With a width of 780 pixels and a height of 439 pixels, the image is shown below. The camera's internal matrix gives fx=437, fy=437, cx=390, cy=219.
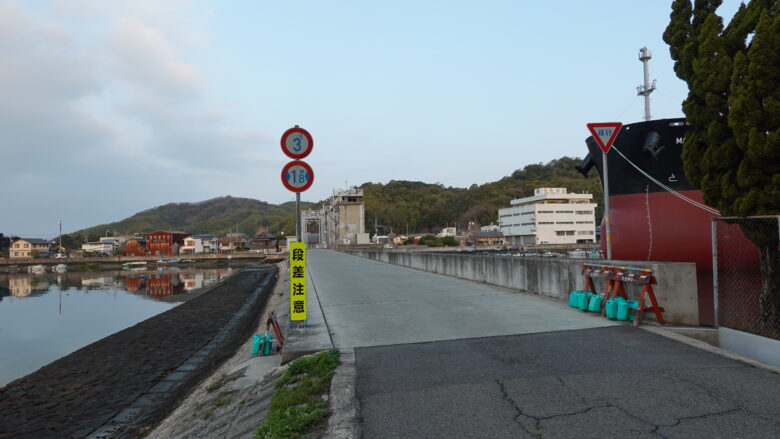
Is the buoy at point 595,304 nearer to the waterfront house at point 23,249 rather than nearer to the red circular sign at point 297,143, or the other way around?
the red circular sign at point 297,143

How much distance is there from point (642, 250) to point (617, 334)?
7.73 meters

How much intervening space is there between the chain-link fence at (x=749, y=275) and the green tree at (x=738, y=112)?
2cm

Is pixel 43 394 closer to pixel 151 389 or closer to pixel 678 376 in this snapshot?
pixel 151 389

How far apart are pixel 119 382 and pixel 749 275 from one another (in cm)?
1544

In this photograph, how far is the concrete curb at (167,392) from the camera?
7.94m

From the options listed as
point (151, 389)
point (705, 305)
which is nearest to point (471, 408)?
point (705, 305)

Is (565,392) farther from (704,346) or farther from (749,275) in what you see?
(749,275)

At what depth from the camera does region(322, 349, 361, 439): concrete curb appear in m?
3.22

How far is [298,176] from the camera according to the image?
715 cm

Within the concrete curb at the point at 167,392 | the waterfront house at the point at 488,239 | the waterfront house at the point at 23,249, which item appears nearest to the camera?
the concrete curb at the point at 167,392

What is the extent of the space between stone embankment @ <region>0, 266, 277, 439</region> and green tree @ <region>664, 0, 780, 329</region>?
10186 mm

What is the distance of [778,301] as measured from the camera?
21.9 feet

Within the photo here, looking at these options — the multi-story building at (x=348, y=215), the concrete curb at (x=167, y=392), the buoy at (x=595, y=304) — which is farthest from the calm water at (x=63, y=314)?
the multi-story building at (x=348, y=215)

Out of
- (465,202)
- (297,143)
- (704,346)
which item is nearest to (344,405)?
(704,346)
